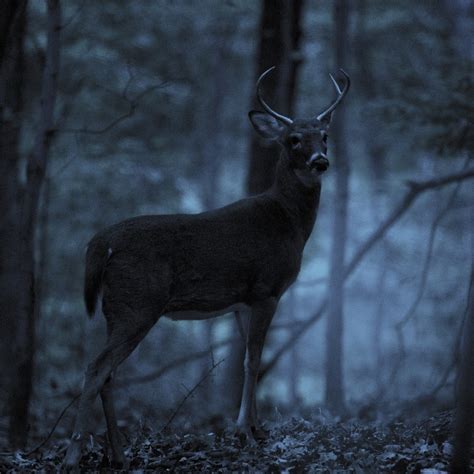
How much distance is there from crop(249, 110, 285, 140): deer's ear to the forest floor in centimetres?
237

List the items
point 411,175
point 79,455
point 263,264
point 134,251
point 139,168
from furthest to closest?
point 411,175 → point 139,168 → point 263,264 → point 134,251 → point 79,455

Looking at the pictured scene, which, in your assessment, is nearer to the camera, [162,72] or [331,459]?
[331,459]

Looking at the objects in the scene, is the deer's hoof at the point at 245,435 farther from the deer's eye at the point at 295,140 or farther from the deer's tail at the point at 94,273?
the deer's eye at the point at 295,140

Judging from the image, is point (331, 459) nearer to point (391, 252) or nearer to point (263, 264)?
point (263, 264)

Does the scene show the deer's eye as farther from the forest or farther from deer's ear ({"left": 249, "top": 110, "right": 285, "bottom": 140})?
deer's ear ({"left": 249, "top": 110, "right": 285, "bottom": 140})

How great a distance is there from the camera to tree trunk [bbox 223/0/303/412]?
409 inches

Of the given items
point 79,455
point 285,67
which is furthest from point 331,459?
point 285,67

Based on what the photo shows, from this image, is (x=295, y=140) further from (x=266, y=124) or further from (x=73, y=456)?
(x=73, y=456)

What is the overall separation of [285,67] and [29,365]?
525cm

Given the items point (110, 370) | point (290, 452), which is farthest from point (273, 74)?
point (290, 452)

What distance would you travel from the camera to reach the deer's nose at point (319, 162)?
577 centimetres

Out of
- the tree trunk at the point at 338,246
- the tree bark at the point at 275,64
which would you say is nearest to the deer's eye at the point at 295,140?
the tree bark at the point at 275,64

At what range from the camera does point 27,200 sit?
294 inches

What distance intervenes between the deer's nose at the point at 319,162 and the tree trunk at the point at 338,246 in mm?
4862
